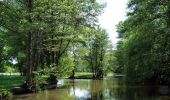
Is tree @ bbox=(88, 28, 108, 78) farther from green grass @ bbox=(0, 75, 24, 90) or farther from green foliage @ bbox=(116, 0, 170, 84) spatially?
green foliage @ bbox=(116, 0, 170, 84)

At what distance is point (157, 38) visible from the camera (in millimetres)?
30469

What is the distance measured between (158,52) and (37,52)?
13.9m

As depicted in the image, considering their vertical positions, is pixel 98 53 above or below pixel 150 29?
below

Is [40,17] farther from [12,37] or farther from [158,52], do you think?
[12,37]

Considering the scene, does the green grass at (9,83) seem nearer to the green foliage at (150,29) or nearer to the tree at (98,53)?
the green foliage at (150,29)

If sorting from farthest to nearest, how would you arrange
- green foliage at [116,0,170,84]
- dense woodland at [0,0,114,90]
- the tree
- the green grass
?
1. the tree
2. the green grass
3. green foliage at [116,0,170,84]
4. dense woodland at [0,0,114,90]

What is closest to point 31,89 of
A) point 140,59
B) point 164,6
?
point 140,59

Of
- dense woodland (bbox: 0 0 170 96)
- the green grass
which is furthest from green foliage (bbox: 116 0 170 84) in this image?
the green grass

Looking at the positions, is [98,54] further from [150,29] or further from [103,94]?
[150,29]

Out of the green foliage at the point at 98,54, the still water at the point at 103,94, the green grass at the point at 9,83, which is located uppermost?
the green foliage at the point at 98,54

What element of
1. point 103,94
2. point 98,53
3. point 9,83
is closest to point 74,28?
point 9,83

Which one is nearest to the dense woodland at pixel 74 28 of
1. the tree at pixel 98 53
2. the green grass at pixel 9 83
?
the green grass at pixel 9 83

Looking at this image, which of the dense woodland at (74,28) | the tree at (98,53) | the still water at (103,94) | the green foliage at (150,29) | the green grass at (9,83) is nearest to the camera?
the still water at (103,94)

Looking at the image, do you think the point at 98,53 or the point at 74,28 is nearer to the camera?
the point at 74,28
